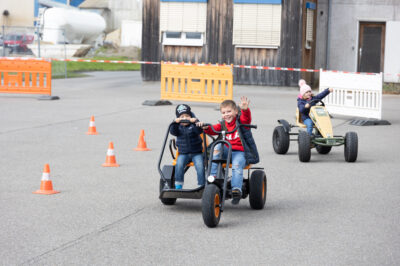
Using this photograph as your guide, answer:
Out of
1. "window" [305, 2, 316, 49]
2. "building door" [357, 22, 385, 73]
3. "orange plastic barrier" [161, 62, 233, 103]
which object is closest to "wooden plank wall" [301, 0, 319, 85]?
"window" [305, 2, 316, 49]

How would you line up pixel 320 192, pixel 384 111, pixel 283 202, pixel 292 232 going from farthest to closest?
pixel 384 111
pixel 320 192
pixel 283 202
pixel 292 232

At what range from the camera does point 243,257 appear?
5957 millimetres

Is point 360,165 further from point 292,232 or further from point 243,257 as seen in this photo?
point 243,257

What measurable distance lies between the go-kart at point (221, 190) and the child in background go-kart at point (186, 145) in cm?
24

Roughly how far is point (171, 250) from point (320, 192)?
3.23 meters

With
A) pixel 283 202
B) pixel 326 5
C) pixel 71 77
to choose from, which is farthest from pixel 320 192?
pixel 71 77

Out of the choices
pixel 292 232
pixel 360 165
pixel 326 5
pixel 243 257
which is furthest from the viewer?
pixel 326 5

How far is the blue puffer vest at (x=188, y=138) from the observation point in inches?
310

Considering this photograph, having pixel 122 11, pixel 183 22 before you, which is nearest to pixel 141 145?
pixel 183 22

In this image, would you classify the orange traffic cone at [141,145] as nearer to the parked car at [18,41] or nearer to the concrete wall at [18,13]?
the parked car at [18,41]

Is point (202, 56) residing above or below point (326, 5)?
below

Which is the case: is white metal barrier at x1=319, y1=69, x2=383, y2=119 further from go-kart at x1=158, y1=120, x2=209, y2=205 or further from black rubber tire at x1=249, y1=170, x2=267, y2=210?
go-kart at x1=158, y1=120, x2=209, y2=205

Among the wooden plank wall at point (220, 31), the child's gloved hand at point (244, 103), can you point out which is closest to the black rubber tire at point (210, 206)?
the child's gloved hand at point (244, 103)

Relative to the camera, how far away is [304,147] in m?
11.2
